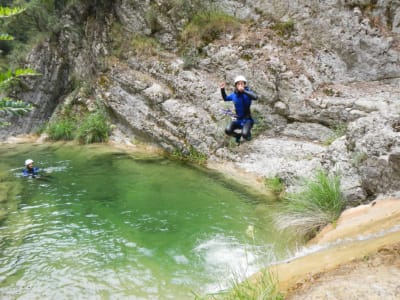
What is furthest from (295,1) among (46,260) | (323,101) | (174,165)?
(46,260)

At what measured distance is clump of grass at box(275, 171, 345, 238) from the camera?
6531 mm

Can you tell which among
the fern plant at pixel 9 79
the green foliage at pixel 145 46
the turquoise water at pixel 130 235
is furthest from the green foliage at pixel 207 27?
the fern plant at pixel 9 79

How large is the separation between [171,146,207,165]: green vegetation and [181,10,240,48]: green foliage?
495 centimetres

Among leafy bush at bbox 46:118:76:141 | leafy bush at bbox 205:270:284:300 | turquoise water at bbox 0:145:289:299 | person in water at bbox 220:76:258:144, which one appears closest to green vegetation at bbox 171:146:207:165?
turquoise water at bbox 0:145:289:299

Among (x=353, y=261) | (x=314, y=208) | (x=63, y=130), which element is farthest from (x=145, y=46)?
(x=353, y=261)

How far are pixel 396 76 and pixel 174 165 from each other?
865cm

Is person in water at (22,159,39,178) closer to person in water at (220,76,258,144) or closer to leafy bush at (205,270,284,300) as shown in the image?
person in water at (220,76,258,144)

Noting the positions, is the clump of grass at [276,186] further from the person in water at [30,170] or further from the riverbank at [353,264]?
the person in water at [30,170]

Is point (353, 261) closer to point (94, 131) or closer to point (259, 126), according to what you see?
point (259, 126)

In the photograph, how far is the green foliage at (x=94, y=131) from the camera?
17875 mm

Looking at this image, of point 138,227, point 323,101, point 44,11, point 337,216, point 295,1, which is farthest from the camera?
point 44,11

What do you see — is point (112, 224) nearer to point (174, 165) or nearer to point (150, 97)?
point (174, 165)

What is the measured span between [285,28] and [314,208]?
10178 mm

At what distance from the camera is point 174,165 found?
13219 millimetres
